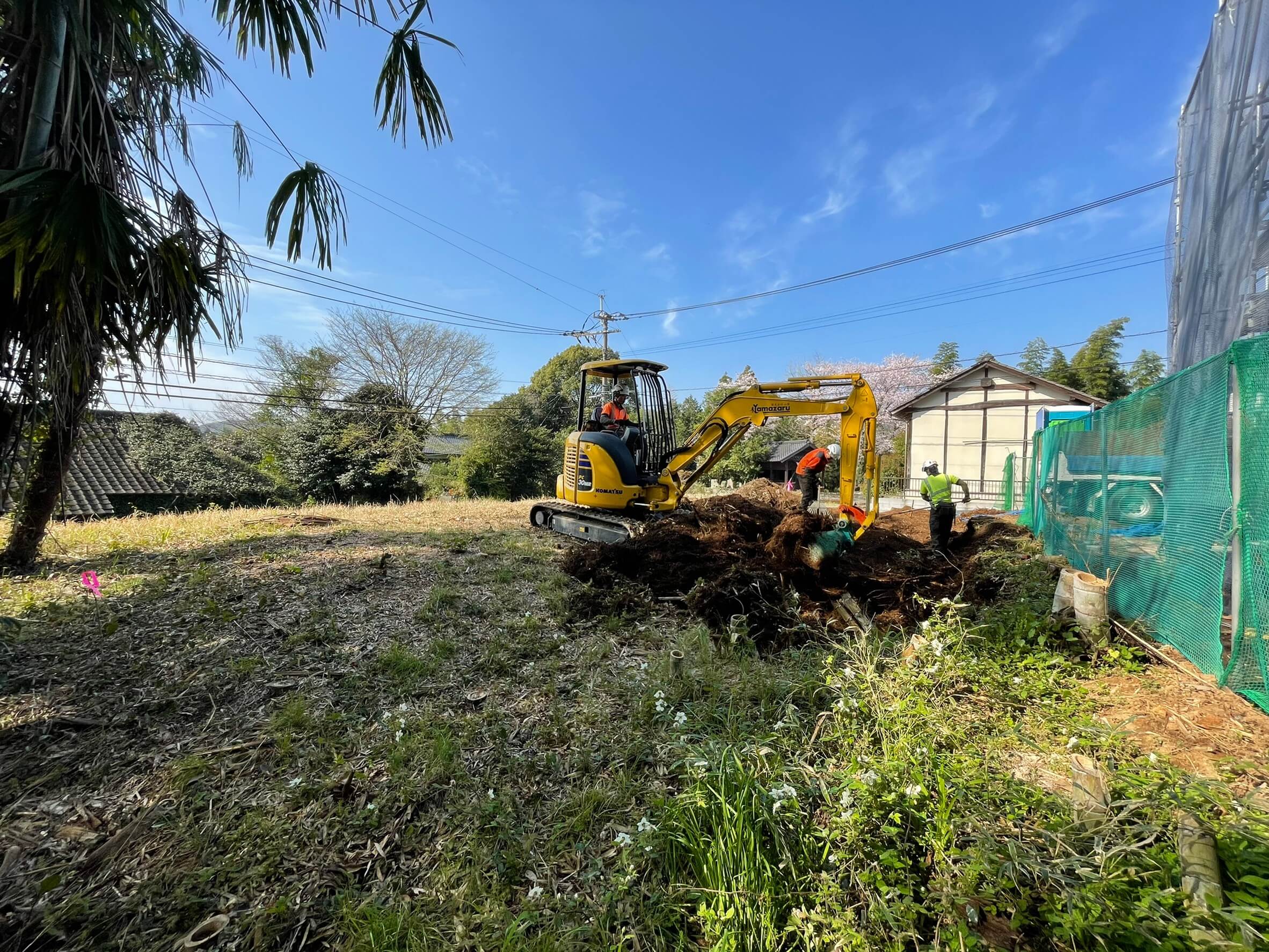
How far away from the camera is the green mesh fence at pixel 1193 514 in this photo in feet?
8.04

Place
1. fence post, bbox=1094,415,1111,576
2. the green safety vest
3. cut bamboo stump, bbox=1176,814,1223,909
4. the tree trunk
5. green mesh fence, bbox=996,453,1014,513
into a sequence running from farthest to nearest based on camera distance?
green mesh fence, bbox=996,453,1014,513
the green safety vest
fence post, bbox=1094,415,1111,576
the tree trunk
cut bamboo stump, bbox=1176,814,1223,909

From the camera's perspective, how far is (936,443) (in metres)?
20.0

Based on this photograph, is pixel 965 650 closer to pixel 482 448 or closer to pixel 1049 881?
pixel 1049 881

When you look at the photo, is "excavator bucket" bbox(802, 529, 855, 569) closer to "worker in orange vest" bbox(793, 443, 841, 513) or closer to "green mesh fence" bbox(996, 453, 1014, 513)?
"worker in orange vest" bbox(793, 443, 841, 513)

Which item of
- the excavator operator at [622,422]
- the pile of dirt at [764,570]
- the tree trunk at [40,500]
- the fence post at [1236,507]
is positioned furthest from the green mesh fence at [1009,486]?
the tree trunk at [40,500]

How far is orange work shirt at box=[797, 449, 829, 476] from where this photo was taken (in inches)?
350

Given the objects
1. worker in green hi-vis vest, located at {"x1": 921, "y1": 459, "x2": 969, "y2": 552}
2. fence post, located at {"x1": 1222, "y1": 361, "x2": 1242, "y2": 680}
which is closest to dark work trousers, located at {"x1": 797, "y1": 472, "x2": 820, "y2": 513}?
worker in green hi-vis vest, located at {"x1": 921, "y1": 459, "x2": 969, "y2": 552}

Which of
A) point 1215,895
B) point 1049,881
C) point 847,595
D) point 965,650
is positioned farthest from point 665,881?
point 847,595

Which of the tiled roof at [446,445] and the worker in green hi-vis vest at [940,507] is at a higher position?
the tiled roof at [446,445]

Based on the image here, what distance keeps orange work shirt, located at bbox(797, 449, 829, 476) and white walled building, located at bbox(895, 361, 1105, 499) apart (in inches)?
511

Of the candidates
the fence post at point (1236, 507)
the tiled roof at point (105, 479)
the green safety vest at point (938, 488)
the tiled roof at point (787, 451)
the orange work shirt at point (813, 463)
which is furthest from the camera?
the tiled roof at point (787, 451)

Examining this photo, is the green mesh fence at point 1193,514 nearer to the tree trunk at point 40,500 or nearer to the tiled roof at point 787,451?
the tree trunk at point 40,500

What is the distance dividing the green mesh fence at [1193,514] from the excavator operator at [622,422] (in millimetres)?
5376

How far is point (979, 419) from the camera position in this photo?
19.5 metres
